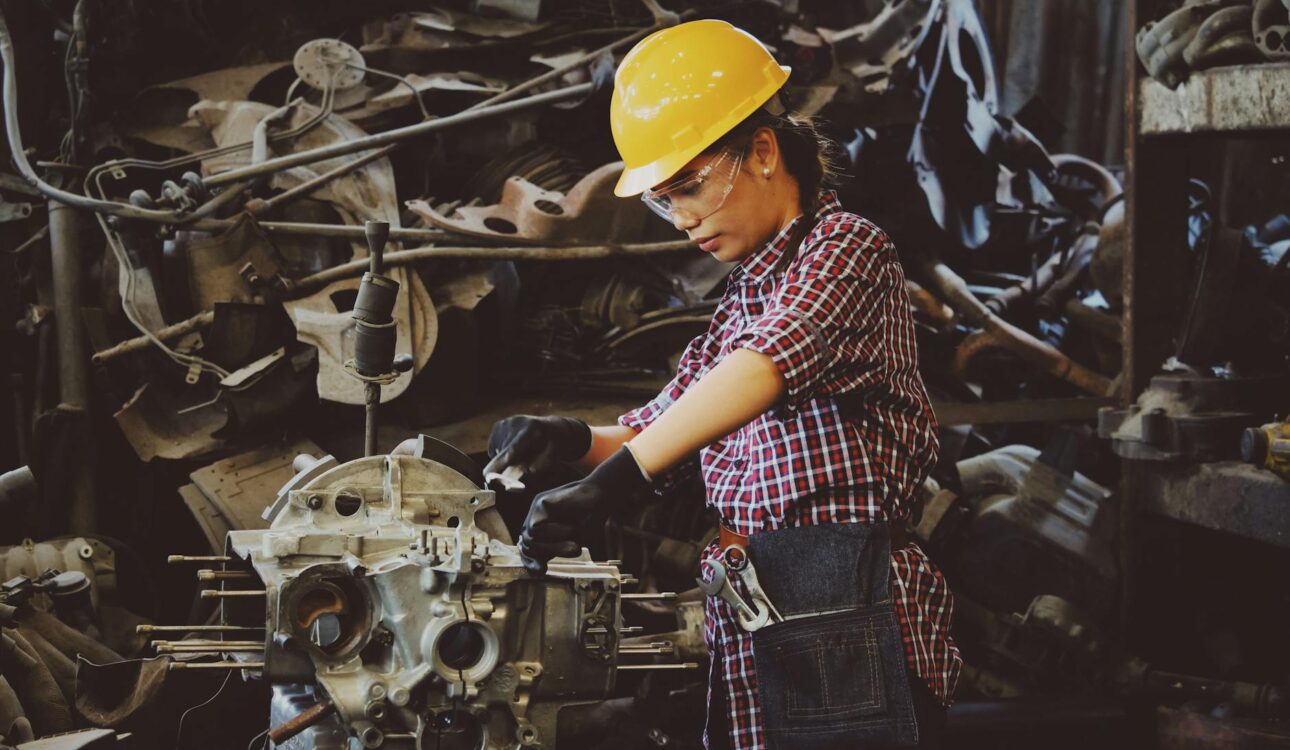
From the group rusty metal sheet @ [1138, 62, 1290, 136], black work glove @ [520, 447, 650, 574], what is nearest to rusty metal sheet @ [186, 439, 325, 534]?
black work glove @ [520, 447, 650, 574]

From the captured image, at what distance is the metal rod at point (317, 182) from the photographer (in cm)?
374

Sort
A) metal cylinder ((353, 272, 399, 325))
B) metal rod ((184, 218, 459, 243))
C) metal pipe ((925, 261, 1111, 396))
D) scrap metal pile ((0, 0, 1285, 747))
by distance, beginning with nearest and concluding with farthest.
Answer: metal cylinder ((353, 272, 399, 325)) < scrap metal pile ((0, 0, 1285, 747)) < metal rod ((184, 218, 459, 243)) < metal pipe ((925, 261, 1111, 396))

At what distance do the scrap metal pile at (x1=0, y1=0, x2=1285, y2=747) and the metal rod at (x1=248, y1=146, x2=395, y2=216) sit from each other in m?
0.01

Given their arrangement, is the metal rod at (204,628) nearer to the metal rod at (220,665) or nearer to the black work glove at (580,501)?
the metal rod at (220,665)

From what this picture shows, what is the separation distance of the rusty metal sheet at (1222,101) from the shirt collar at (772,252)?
5.25 ft

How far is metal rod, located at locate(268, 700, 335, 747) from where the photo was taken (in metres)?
1.78

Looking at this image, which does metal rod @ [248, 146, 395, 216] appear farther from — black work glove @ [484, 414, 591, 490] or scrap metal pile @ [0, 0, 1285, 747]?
black work glove @ [484, 414, 591, 490]

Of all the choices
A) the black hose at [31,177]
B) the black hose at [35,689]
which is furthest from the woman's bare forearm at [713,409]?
the black hose at [31,177]

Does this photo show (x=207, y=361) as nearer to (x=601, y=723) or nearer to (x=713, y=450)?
(x=601, y=723)

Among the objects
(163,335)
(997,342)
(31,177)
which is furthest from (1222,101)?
(31,177)

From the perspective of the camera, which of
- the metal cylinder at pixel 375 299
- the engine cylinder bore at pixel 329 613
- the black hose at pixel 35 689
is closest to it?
the engine cylinder bore at pixel 329 613

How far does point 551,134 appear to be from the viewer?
172 inches

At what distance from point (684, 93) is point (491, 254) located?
189 centimetres

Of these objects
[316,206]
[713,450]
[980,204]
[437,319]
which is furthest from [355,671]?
[980,204]
